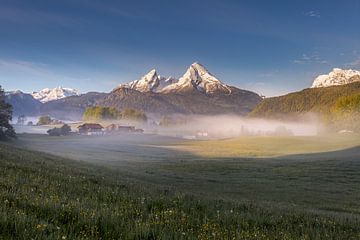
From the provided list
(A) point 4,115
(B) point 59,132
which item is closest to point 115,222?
(A) point 4,115

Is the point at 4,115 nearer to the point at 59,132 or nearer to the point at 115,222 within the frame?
the point at 59,132

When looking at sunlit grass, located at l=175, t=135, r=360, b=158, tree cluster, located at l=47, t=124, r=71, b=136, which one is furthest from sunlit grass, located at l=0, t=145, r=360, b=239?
tree cluster, located at l=47, t=124, r=71, b=136

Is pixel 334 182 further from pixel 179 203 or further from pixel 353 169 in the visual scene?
pixel 179 203

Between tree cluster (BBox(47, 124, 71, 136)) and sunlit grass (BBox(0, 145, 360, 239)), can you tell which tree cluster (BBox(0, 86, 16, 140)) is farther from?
sunlit grass (BBox(0, 145, 360, 239))

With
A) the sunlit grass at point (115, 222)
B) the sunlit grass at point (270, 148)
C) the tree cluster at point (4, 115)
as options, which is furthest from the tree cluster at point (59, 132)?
the sunlit grass at point (115, 222)

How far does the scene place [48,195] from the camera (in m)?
10.5

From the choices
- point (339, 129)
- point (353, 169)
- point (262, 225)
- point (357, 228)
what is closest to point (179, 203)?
point (262, 225)

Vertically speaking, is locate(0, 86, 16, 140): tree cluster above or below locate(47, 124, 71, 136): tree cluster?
above

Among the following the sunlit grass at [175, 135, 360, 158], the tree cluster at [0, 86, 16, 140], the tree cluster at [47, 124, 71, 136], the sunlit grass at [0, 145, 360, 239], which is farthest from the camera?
the tree cluster at [47, 124, 71, 136]

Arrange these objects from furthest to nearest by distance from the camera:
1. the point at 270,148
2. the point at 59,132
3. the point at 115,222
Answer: the point at 59,132 < the point at 270,148 < the point at 115,222

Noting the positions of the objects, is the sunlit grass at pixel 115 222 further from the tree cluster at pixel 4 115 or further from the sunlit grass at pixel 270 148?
the tree cluster at pixel 4 115

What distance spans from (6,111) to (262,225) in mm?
101500

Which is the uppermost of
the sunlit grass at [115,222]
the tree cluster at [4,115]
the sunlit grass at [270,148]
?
the tree cluster at [4,115]

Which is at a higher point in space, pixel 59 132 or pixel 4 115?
pixel 4 115
